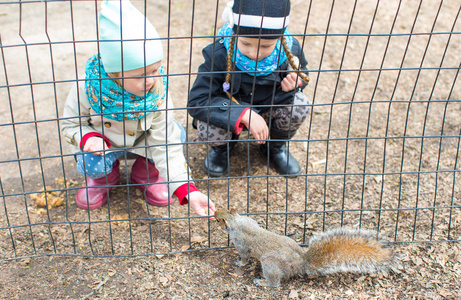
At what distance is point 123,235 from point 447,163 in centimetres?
257

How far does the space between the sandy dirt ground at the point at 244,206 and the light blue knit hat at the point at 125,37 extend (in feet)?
0.79

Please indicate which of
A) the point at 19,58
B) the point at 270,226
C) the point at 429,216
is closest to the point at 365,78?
the point at 429,216

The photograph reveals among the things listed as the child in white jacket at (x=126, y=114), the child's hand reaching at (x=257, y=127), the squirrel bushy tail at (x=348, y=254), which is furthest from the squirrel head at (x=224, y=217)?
the child's hand reaching at (x=257, y=127)

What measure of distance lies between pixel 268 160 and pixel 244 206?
1.81 feet

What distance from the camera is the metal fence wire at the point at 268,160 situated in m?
2.59

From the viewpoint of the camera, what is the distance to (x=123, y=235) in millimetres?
2770

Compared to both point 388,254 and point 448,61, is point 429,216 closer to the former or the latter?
point 388,254

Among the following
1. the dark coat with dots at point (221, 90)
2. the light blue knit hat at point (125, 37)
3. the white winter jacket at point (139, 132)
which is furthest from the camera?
the dark coat with dots at point (221, 90)

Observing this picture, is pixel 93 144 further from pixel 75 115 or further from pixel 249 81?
pixel 249 81

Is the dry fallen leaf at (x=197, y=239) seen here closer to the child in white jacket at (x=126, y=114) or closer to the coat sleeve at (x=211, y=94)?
the child in white jacket at (x=126, y=114)

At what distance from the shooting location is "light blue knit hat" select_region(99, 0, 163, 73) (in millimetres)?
2172

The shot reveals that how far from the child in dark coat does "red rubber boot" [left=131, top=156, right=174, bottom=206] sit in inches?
15.4

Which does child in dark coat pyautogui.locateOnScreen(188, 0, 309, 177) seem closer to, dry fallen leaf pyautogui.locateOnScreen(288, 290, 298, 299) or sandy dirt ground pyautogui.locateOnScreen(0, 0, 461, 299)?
sandy dirt ground pyautogui.locateOnScreen(0, 0, 461, 299)

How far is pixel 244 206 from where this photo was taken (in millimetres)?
3051
